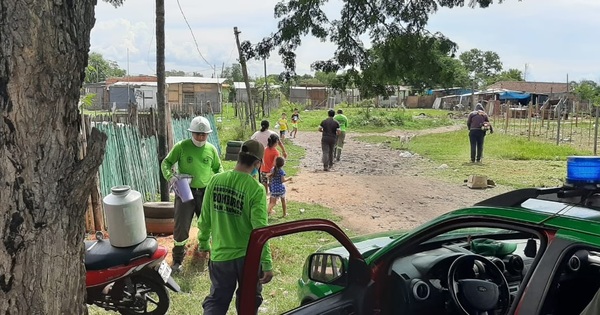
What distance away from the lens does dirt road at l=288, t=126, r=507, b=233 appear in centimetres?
865

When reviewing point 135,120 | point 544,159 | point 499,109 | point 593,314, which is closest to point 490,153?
point 544,159

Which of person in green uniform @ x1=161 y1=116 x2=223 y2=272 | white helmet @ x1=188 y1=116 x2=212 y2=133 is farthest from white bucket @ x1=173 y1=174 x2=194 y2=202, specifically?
white helmet @ x1=188 y1=116 x2=212 y2=133

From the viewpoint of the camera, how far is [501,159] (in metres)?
16.5

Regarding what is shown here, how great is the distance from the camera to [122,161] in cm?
813

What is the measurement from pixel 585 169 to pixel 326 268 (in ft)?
4.58

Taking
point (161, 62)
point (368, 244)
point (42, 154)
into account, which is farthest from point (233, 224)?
point (161, 62)

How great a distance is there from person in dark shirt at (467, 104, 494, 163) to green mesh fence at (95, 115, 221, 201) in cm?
886

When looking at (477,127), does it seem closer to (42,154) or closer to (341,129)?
(341,129)

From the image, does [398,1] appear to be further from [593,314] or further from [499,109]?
[499,109]

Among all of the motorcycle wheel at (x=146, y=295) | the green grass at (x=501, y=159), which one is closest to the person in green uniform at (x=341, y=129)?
the green grass at (x=501, y=159)

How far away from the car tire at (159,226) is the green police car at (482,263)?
154 inches

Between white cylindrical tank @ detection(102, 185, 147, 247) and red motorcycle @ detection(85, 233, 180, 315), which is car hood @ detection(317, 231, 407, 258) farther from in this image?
white cylindrical tank @ detection(102, 185, 147, 247)

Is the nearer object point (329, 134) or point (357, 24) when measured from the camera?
point (357, 24)

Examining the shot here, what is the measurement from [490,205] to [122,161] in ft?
22.0
